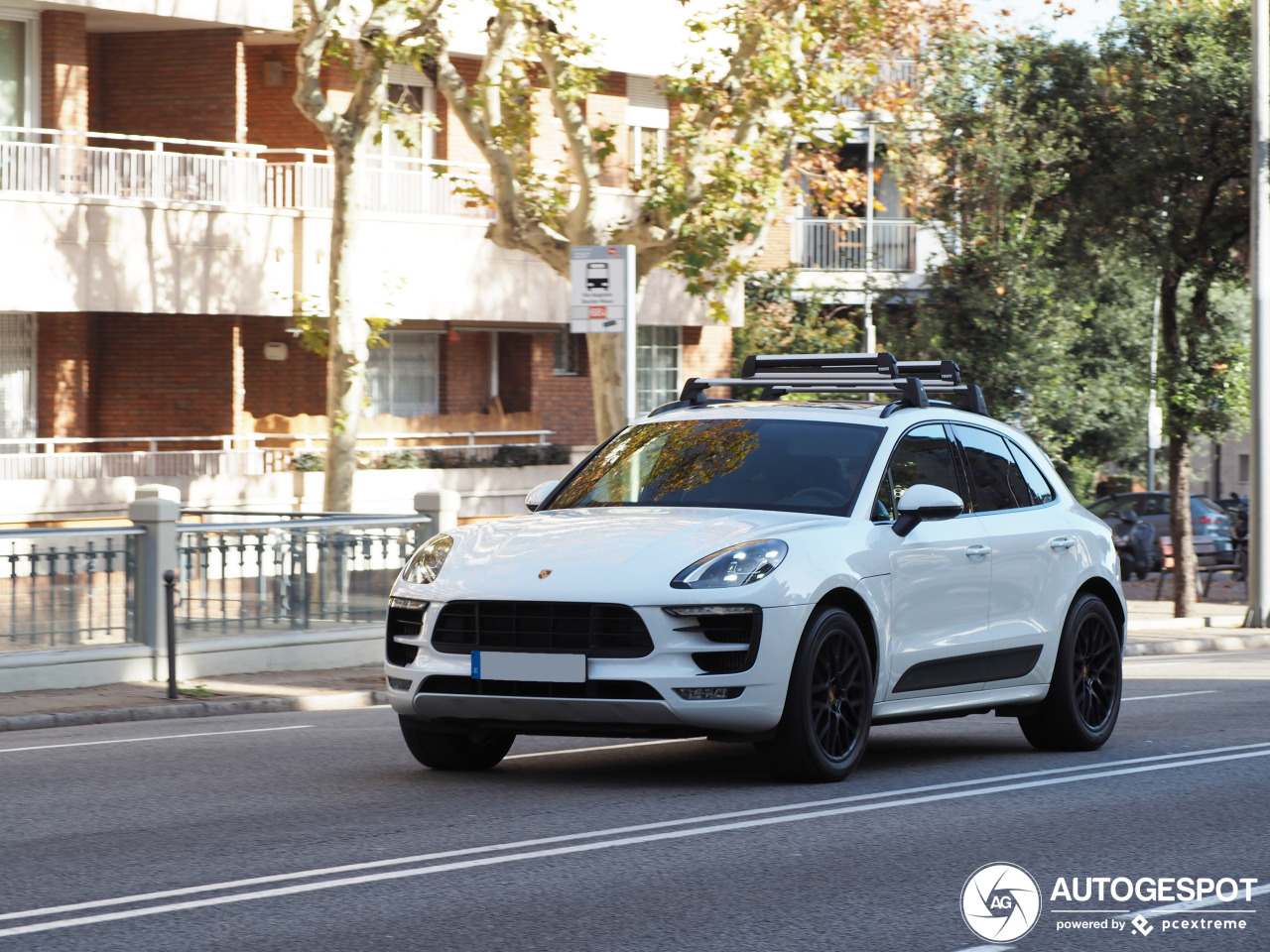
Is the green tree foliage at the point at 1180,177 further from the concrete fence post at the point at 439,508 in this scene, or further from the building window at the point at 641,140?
the concrete fence post at the point at 439,508

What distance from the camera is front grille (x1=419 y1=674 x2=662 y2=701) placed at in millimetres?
8234

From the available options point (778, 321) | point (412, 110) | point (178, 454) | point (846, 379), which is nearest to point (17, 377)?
point (178, 454)

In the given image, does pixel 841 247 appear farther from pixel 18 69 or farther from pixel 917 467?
pixel 917 467

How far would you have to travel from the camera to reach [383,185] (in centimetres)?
2881

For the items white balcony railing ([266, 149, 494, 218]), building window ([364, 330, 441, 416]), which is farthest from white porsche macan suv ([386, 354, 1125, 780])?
building window ([364, 330, 441, 416])

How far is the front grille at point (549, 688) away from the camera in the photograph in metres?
8.23

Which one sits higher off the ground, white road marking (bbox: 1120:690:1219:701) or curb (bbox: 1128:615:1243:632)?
white road marking (bbox: 1120:690:1219:701)

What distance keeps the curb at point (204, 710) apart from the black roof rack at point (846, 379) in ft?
12.1

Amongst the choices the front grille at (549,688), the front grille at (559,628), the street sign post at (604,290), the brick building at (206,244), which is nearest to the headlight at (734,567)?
the front grille at (559,628)

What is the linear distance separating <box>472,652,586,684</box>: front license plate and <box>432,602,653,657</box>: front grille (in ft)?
0.12

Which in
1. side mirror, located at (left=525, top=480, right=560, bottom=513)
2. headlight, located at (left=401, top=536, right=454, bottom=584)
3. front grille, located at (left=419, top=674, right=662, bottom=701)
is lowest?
front grille, located at (left=419, top=674, right=662, bottom=701)

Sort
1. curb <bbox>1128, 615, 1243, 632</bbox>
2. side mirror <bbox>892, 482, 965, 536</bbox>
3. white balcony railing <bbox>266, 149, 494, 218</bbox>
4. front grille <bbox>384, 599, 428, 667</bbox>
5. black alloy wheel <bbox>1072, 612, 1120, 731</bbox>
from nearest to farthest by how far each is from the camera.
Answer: front grille <bbox>384, 599, 428, 667</bbox>
side mirror <bbox>892, 482, 965, 536</bbox>
black alloy wheel <bbox>1072, 612, 1120, 731</bbox>
curb <bbox>1128, 615, 1243, 632</bbox>
white balcony railing <bbox>266, 149, 494, 218</bbox>

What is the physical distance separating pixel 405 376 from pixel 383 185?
12.1ft

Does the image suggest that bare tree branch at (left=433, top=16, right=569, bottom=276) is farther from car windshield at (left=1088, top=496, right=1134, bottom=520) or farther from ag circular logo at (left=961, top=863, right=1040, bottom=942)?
car windshield at (left=1088, top=496, right=1134, bottom=520)
